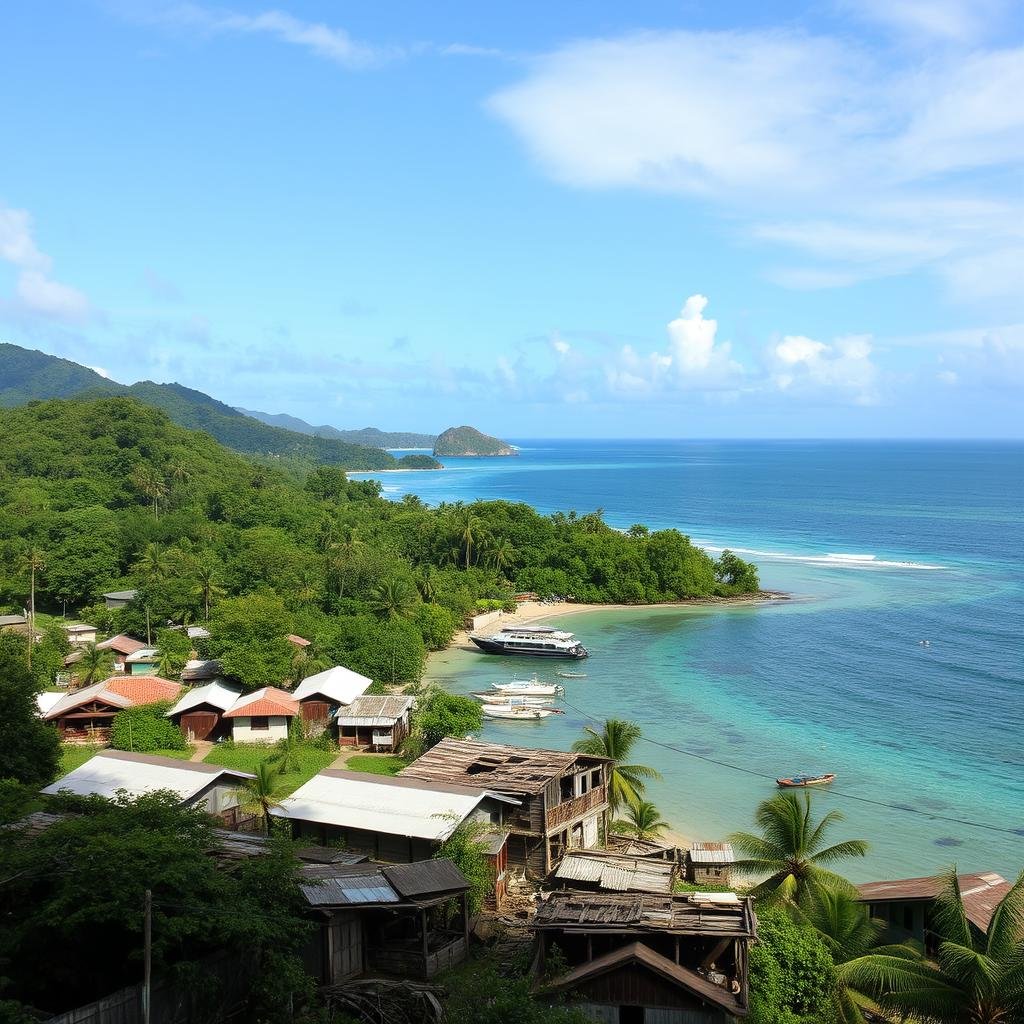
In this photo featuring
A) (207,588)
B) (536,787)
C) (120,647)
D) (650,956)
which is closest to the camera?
(650,956)

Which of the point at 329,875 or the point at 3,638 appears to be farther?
the point at 3,638

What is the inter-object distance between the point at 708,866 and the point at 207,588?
1563 inches

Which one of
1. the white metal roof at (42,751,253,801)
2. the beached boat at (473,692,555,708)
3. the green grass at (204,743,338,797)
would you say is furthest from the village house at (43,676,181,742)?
the beached boat at (473,692,555,708)

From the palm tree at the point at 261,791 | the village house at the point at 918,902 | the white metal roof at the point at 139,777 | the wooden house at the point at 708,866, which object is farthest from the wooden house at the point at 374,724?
the village house at the point at 918,902

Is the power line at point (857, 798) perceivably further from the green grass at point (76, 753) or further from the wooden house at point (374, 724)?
the green grass at point (76, 753)

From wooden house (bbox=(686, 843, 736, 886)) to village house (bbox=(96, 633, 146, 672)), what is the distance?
3516cm

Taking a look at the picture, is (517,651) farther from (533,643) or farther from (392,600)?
(392,600)

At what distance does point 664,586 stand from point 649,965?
62860 millimetres

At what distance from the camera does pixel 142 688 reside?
4106cm

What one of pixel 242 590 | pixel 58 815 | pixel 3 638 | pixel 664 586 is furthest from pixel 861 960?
pixel 664 586

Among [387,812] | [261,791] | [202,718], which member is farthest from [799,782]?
[202,718]

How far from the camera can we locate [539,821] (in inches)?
961

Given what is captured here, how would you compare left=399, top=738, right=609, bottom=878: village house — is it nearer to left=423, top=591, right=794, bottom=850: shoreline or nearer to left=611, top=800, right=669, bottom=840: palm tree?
left=611, top=800, right=669, bottom=840: palm tree

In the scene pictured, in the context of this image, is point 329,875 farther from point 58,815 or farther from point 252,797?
point 252,797
